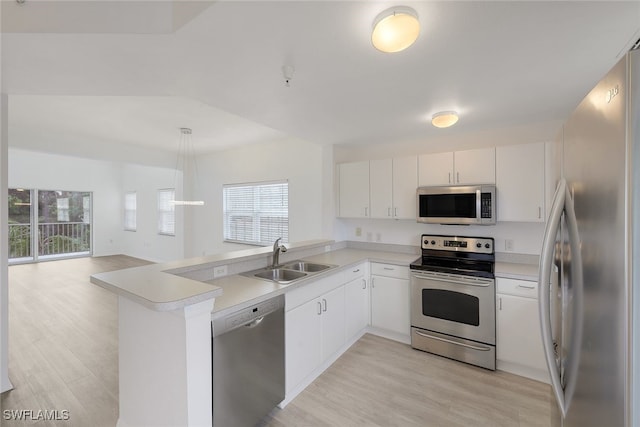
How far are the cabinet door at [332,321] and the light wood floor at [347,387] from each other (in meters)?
0.19

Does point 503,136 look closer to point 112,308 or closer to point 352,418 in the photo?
point 352,418

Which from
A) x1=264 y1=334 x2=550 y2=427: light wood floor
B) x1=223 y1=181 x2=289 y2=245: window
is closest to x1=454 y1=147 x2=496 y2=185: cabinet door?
x1=264 y1=334 x2=550 y2=427: light wood floor

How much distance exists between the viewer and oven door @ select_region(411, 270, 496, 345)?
2.48 meters

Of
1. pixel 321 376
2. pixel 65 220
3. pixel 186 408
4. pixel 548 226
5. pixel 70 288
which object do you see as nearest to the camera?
pixel 548 226

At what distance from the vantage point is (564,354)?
1.00 m

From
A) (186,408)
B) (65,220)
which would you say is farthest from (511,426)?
(65,220)

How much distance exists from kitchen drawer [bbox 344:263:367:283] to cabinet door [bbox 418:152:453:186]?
120 cm

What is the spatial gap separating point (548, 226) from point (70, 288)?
6703 mm

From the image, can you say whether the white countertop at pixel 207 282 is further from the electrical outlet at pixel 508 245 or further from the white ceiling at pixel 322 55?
the white ceiling at pixel 322 55

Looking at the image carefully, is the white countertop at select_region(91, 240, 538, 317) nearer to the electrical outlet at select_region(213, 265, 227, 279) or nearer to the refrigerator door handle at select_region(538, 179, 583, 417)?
the electrical outlet at select_region(213, 265, 227, 279)

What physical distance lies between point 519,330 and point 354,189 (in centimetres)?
231

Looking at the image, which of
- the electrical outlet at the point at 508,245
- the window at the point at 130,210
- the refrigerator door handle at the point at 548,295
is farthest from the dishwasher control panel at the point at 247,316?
the window at the point at 130,210

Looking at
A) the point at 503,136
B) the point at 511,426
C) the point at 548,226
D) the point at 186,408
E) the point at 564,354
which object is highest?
the point at 503,136

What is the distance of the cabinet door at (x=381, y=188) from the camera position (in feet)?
11.1
